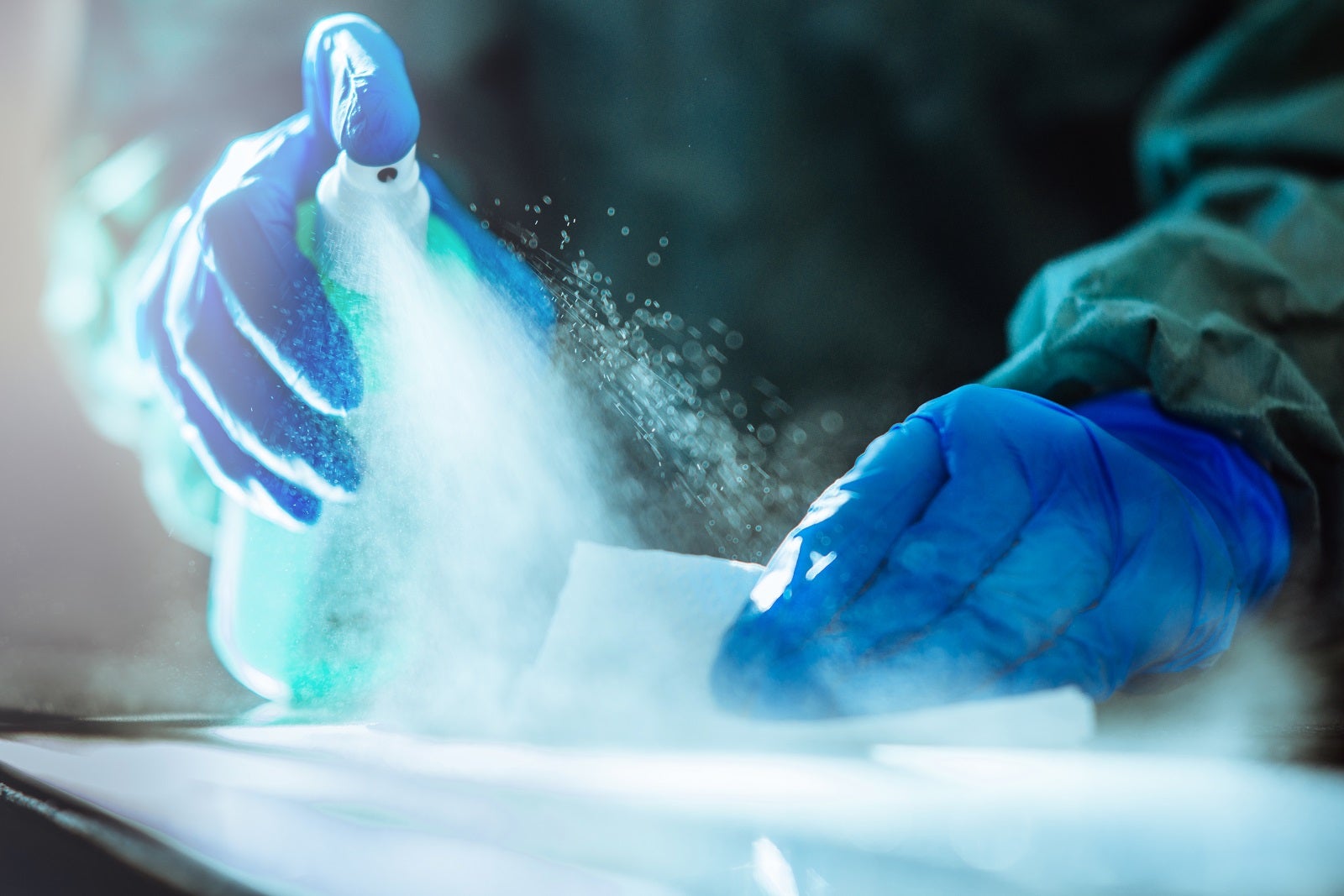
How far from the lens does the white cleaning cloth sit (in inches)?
17.4

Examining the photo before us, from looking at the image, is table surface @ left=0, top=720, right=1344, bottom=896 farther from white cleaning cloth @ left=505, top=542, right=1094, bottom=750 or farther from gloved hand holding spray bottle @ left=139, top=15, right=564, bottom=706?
gloved hand holding spray bottle @ left=139, top=15, right=564, bottom=706

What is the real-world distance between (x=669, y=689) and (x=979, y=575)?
0.62 feet

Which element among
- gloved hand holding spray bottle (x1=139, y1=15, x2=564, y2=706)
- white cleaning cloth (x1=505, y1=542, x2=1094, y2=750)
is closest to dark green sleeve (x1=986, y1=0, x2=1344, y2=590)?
white cleaning cloth (x1=505, y1=542, x2=1094, y2=750)

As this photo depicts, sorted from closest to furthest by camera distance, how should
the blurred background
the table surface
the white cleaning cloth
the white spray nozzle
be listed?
the table surface → the white cleaning cloth → the white spray nozzle → the blurred background

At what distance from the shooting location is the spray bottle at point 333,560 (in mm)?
581

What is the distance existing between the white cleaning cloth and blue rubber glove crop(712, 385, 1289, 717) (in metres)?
0.01

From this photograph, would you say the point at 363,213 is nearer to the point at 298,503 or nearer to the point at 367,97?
the point at 367,97

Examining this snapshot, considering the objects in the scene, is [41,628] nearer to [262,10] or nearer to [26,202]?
[26,202]

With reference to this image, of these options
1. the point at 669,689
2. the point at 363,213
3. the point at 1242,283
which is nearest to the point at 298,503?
the point at 363,213

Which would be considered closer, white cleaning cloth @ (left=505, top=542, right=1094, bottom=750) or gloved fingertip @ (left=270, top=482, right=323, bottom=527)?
white cleaning cloth @ (left=505, top=542, right=1094, bottom=750)

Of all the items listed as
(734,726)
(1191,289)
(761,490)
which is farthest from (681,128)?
(734,726)

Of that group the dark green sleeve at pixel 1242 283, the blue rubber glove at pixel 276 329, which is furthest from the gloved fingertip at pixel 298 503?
the dark green sleeve at pixel 1242 283

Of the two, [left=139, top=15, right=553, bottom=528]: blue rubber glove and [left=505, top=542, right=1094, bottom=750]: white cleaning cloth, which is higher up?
[left=139, top=15, right=553, bottom=528]: blue rubber glove

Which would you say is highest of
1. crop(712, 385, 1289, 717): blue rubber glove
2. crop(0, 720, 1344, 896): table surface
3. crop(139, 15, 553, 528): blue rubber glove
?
crop(139, 15, 553, 528): blue rubber glove
